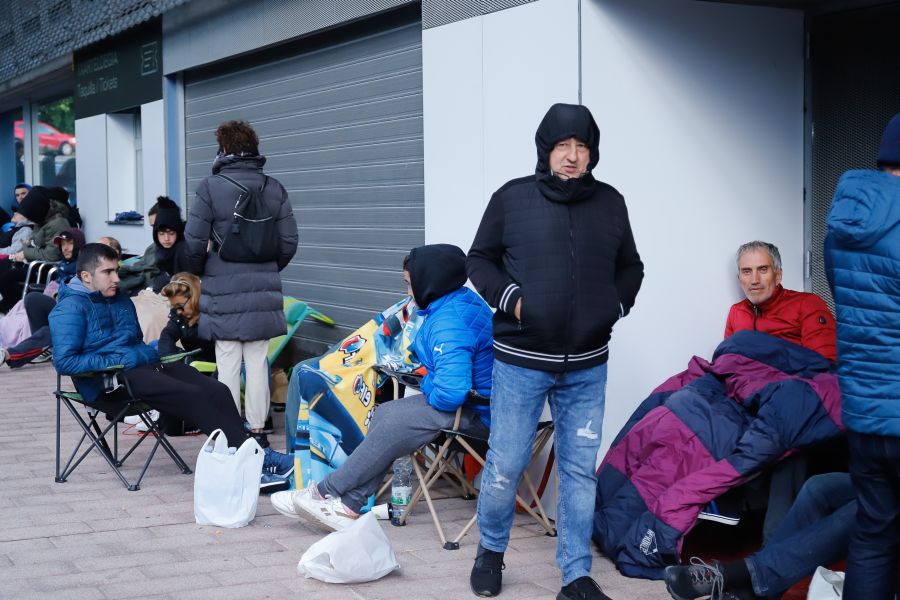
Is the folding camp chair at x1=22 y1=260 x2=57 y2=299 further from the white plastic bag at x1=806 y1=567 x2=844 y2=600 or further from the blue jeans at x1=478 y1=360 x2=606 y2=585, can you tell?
the white plastic bag at x1=806 y1=567 x2=844 y2=600

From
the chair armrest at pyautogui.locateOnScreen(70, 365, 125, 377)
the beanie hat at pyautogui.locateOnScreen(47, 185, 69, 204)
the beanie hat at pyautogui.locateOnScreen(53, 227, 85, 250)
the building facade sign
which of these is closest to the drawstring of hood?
the chair armrest at pyautogui.locateOnScreen(70, 365, 125, 377)

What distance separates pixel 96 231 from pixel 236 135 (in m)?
8.24

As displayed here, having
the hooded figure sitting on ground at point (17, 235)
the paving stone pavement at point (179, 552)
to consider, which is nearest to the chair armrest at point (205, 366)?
the paving stone pavement at point (179, 552)

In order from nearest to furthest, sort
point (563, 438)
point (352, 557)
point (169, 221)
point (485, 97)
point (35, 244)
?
point (563, 438)
point (352, 557)
point (485, 97)
point (169, 221)
point (35, 244)

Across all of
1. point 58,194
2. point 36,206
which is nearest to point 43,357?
point 36,206

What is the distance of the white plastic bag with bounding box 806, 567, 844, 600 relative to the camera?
4.13 meters

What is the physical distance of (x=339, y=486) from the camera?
5520 mm

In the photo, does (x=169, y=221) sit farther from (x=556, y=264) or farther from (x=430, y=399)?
(x=556, y=264)

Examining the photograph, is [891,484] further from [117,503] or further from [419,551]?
[117,503]

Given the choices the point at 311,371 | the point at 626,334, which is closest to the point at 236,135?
the point at 311,371

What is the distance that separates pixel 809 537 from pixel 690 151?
2.34 meters

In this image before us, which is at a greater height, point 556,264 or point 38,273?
point 556,264

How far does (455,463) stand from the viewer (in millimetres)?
6305

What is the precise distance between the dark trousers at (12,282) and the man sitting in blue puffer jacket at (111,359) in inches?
306
